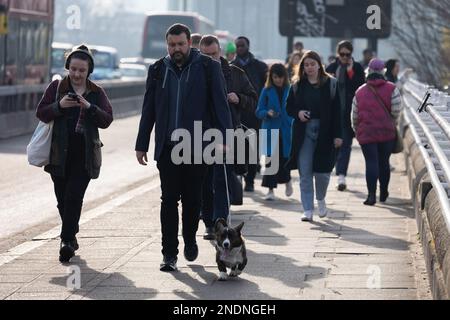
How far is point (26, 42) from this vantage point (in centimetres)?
2995

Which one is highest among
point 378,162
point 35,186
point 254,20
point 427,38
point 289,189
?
point 254,20

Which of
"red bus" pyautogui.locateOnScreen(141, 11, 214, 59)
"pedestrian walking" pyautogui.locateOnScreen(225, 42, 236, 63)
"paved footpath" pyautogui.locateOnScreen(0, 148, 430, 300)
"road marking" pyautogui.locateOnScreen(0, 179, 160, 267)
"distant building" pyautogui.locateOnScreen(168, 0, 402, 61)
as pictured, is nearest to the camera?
"paved footpath" pyautogui.locateOnScreen(0, 148, 430, 300)

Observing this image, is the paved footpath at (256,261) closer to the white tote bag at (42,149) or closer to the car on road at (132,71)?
the white tote bag at (42,149)

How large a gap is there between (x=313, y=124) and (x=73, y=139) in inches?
126

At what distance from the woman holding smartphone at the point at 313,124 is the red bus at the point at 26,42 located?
13.9m

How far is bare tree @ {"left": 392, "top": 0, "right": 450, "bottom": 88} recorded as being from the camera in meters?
25.2

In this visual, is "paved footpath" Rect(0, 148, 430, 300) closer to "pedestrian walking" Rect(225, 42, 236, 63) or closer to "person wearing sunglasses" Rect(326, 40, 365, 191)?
"pedestrian walking" Rect(225, 42, 236, 63)

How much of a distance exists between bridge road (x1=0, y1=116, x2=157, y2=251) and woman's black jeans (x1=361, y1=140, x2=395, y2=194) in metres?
2.75

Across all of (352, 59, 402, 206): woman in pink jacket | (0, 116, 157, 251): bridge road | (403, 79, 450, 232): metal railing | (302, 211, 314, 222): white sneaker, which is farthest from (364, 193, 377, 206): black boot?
(0, 116, 157, 251): bridge road

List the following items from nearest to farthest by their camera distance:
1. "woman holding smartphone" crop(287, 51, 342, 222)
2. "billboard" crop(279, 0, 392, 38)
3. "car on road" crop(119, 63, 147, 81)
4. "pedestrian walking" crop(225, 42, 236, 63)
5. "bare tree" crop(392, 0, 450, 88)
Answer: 1. "woman holding smartphone" crop(287, 51, 342, 222)
2. "pedestrian walking" crop(225, 42, 236, 63)
3. "bare tree" crop(392, 0, 450, 88)
4. "billboard" crop(279, 0, 392, 38)
5. "car on road" crop(119, 63, 147, 81)

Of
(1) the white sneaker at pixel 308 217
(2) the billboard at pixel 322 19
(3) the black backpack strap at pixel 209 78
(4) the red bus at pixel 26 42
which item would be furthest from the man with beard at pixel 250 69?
(2) the billboard at pixel 322 19

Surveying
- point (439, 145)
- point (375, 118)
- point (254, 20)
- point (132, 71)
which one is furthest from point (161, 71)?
point (254, 20)

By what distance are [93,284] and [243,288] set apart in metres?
0.94

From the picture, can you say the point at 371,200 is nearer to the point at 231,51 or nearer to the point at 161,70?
the point at 231,51
